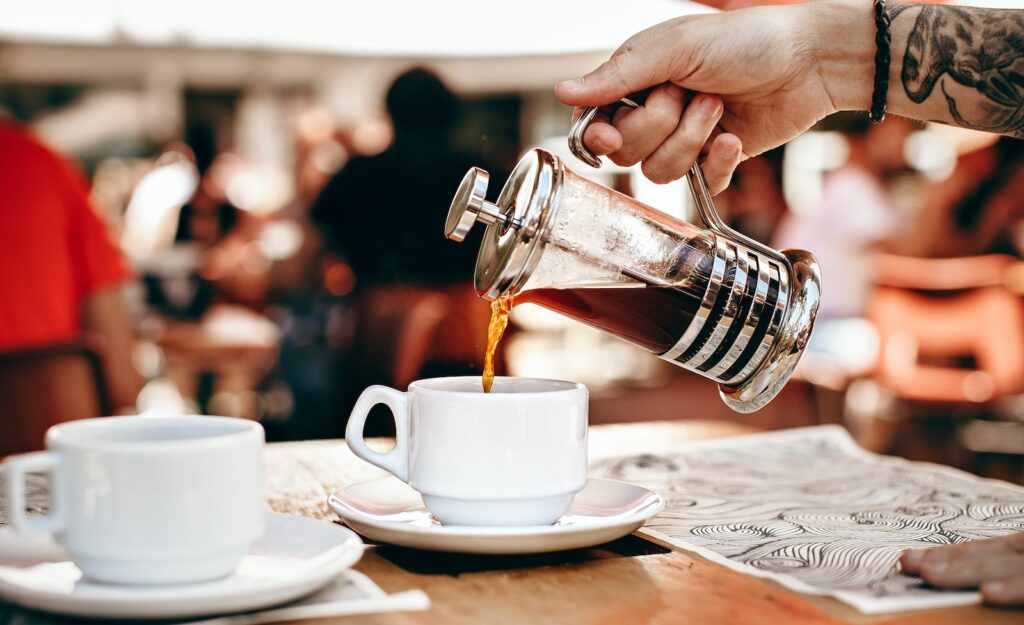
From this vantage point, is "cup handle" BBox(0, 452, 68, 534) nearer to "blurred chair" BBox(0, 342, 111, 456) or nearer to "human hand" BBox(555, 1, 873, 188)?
"human hand" BBox(555, 1, 873, 188)

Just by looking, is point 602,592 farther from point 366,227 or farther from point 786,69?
point 366,227

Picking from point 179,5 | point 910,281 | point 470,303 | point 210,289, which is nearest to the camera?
point 470,303

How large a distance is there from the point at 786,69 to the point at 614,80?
22 cm

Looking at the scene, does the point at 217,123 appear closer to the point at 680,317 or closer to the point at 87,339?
the point at 87,339

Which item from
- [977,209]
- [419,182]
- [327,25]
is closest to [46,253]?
[419,182]

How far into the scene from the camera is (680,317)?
30.8 inches

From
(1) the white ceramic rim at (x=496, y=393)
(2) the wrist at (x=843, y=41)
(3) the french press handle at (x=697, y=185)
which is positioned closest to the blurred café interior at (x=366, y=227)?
(2) the wrist at (x=843, y=41)

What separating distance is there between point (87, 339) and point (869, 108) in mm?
1884

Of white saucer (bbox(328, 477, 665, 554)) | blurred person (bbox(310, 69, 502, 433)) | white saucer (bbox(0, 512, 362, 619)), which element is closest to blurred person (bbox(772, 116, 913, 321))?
blurred person (bbox(310, 69, 502, 433))

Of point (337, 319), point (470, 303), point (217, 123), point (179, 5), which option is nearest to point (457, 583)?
point (470, 303)

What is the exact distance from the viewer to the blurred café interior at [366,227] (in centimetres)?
218

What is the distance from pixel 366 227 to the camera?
2.43 meters

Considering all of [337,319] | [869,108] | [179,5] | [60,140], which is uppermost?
[179,5]

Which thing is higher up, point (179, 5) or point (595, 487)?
point (179, 5)
